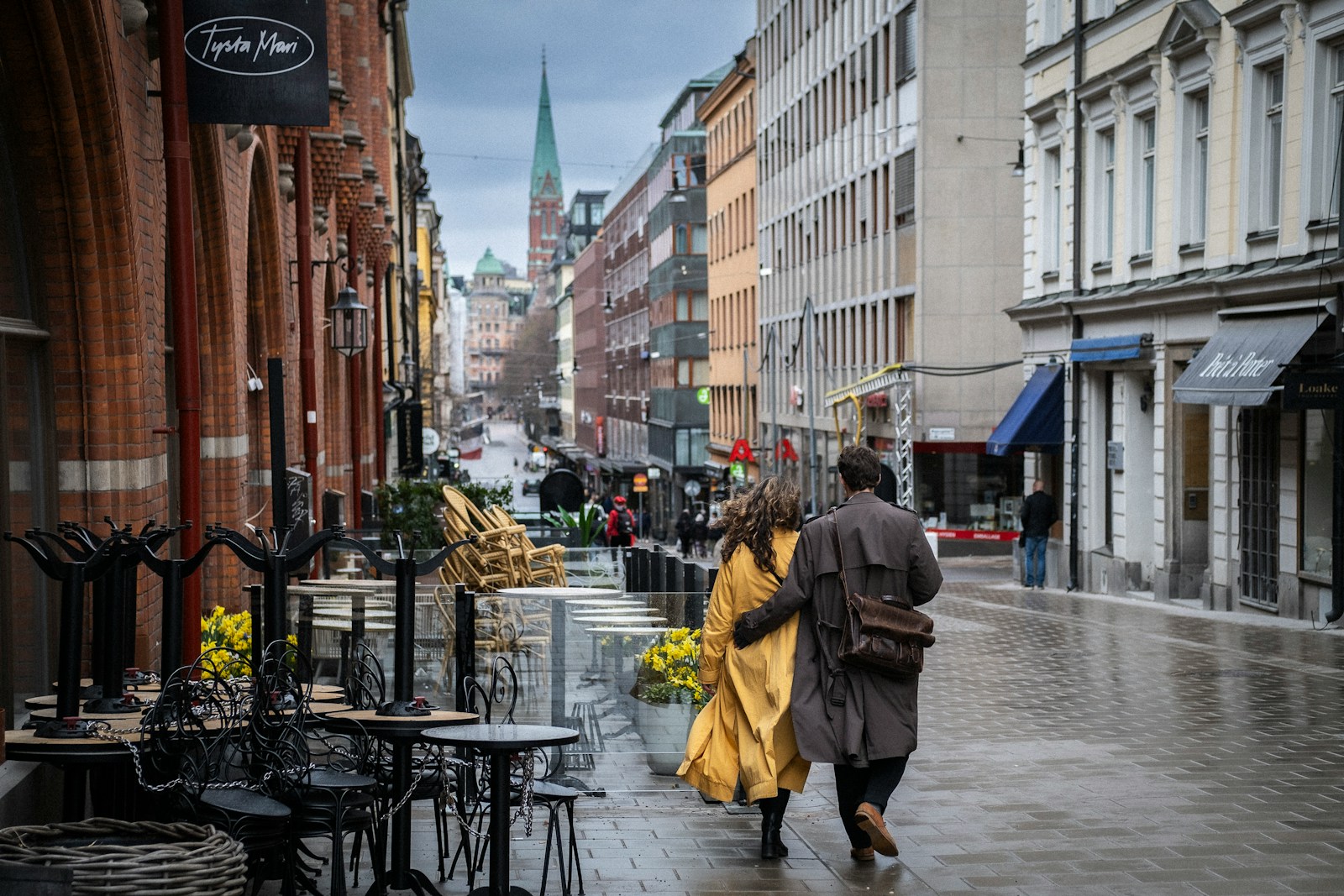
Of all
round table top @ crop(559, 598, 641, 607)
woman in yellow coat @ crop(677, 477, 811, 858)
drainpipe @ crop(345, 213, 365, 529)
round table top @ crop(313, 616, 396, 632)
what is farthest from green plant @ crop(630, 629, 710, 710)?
drainpipe @ crop(345, 213, 365, 529)

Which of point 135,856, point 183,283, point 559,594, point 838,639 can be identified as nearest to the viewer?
point 135,856

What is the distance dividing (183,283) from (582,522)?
52.2ft

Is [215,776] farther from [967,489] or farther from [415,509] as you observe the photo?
[967,489]

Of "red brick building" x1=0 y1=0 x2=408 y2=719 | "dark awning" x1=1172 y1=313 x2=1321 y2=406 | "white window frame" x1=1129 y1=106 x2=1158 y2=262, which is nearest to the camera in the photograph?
"red brick building" x1=0 y1=0 x2=408 y2=719

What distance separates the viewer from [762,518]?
8070 mm

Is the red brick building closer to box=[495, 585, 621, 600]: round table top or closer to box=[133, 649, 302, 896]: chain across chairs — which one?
box=[133, 649, 302, 896]: chain across chairs

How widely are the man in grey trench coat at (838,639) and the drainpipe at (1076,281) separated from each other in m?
20.1

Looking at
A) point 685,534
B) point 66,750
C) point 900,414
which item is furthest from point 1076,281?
point 685,534

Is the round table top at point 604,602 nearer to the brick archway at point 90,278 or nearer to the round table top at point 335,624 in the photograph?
the round table top at point 335,624

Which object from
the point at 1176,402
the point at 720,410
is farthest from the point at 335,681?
the point at 720,410

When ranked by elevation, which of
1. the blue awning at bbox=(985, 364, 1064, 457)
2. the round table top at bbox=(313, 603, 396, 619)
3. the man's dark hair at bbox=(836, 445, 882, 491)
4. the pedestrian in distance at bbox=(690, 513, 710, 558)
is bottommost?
the pedestrian in distance at bbox=(690, 513, 710, 558)

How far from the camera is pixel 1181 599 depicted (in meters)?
23.7

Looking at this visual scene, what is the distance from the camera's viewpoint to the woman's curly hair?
8008 millimetres

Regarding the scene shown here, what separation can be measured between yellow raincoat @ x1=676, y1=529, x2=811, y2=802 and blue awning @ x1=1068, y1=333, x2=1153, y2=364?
17311 mm
